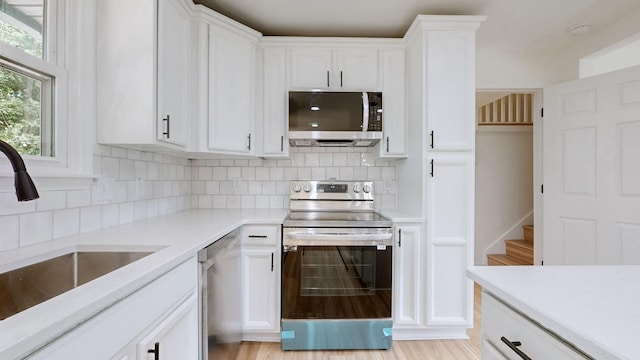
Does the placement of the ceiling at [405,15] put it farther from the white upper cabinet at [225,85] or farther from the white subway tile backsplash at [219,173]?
the white subway tile backsplash at [219,173]

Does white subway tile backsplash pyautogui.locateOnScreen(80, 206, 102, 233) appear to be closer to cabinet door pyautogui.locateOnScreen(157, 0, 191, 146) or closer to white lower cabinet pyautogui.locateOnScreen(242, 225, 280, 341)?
cabinet door pyautogui.locateOnScreen(157, 0, 191, 146)

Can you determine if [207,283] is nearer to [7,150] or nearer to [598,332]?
[7,150]

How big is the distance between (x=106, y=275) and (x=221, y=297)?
87 cm

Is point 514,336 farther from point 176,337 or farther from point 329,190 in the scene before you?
point 329,190

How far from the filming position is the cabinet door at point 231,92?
7.08 ft

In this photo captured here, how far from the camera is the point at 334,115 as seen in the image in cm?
232

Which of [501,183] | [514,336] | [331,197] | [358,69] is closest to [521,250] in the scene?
[501,183]

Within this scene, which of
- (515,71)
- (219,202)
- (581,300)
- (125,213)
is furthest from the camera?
(515,71)

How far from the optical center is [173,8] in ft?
5.78

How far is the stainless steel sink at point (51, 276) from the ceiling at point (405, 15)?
6.08ft

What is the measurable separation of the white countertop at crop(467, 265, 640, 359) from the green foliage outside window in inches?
70.3

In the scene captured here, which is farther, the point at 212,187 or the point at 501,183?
the point at 501,183

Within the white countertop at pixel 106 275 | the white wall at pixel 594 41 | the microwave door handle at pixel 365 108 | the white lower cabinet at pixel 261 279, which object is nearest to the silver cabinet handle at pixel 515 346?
the white countertop at pixel 106 275

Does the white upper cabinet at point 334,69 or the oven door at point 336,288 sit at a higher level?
the white upper cabinet at point 334,69
